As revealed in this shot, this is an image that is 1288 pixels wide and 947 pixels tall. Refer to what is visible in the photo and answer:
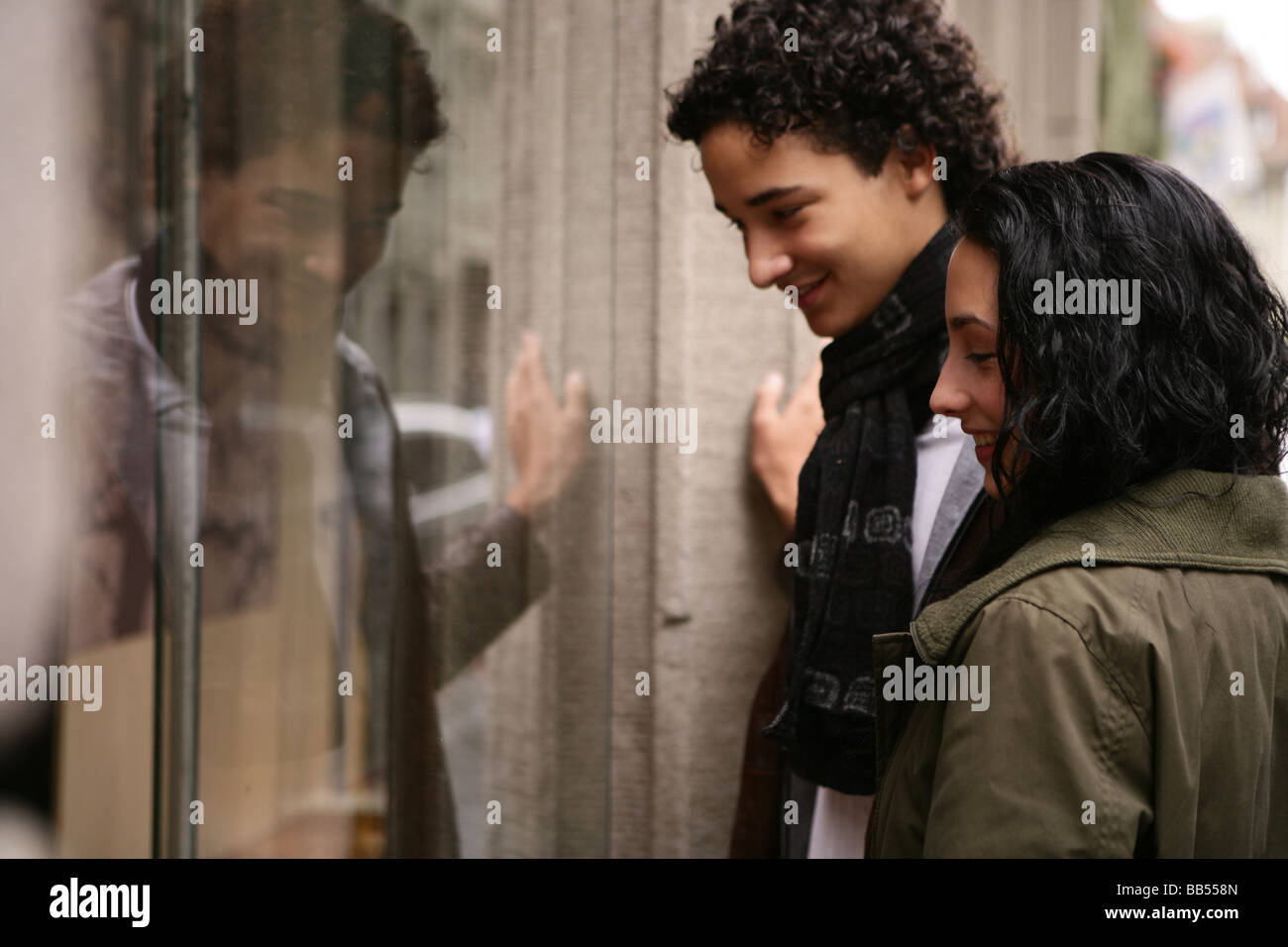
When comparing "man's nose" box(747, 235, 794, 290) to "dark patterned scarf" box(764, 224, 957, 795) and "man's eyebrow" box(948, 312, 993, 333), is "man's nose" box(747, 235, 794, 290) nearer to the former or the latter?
"dark patterned scarf" box(764, 224, 957, 795)

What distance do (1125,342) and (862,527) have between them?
0.64 m

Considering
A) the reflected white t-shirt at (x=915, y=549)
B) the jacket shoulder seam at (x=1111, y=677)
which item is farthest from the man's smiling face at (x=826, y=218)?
the jacket shoulder seam at (x=1111, y=677)

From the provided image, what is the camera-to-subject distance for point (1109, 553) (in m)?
1.13

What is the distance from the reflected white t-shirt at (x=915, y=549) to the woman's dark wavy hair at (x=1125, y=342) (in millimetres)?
473

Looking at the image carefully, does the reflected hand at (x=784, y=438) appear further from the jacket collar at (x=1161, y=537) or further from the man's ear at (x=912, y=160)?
the jacket collar at (x=1161, y=537)

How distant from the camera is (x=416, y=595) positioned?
6.94 ft

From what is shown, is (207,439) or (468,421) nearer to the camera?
(207,439)

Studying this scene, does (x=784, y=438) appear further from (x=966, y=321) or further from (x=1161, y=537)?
(x=1161, y=537)

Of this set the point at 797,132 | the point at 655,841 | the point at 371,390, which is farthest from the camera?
the point at 655,841

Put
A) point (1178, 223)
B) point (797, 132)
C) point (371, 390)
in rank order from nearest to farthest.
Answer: point (1178, 223), point (797, 132), point (371, 390)

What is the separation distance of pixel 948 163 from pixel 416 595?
1.36 metres

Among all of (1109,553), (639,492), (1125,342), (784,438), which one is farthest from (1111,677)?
(639,492)
